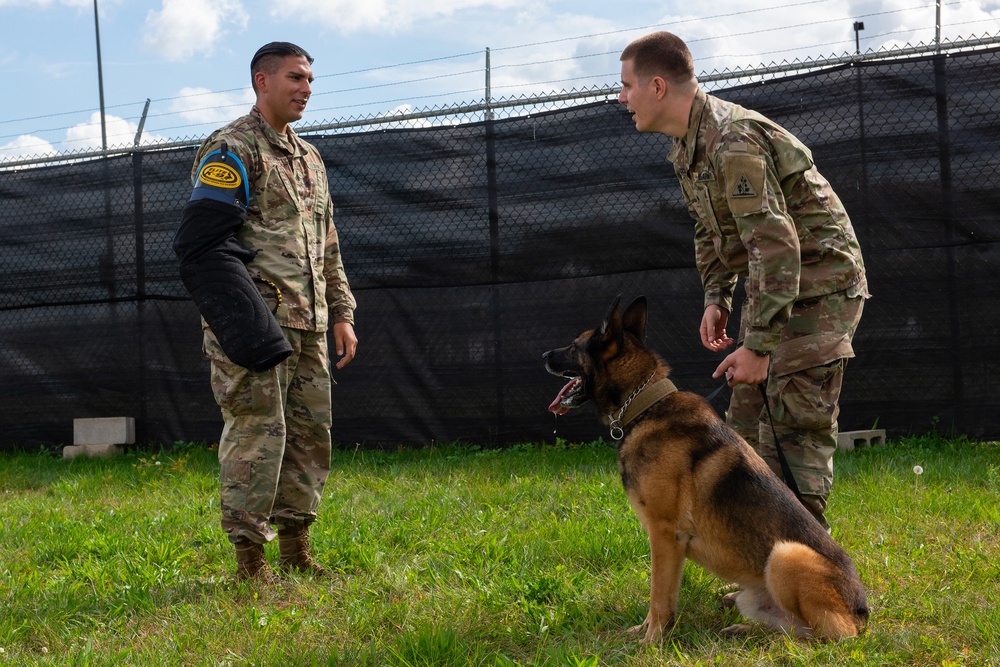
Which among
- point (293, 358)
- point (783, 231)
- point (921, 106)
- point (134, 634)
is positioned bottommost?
point (134, 634)

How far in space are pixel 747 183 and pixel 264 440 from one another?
2.24m

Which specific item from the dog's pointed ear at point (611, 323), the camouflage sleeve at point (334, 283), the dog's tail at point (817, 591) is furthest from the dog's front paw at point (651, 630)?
the camouflage sleeve at point (334, 283)

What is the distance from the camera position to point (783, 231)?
3.16 m

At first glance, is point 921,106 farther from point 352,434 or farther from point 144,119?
point 144,119

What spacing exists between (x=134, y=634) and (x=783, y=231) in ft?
9.18

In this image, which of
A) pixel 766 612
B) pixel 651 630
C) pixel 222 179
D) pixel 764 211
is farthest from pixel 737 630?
pixel 222 179

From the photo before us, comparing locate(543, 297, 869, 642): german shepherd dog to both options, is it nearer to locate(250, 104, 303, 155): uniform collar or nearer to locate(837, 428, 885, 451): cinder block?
locate(250, 104, 303, 155): uniform collar

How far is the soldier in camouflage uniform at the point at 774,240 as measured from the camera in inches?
125

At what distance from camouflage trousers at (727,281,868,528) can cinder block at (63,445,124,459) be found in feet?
19.2

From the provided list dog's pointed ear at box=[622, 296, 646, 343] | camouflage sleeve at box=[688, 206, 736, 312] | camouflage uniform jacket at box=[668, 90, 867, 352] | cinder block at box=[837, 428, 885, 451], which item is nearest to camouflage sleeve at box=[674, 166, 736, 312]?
camouflage sleeve at box=[688, 206, 736, 312]

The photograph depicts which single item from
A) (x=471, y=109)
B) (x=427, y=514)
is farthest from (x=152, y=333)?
(x=427, y=514)

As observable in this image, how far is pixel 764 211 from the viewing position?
3160 millimetres

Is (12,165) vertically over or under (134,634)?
over

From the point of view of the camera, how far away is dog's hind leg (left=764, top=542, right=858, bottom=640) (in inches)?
112
